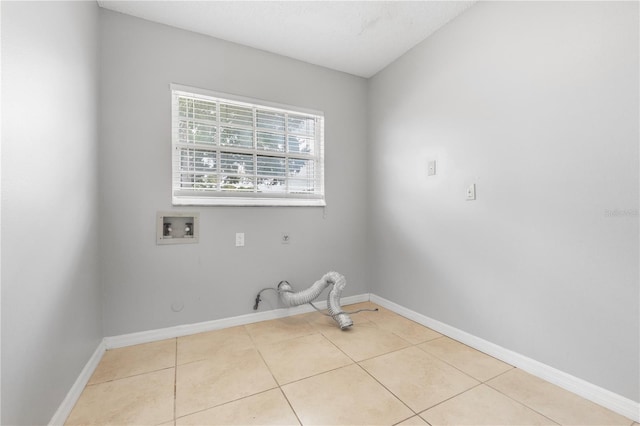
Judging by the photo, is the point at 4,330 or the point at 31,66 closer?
the point at 4,330

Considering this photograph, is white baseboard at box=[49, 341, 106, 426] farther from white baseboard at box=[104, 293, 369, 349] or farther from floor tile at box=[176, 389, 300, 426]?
floor tile at box=[176, 389, 300, 426]

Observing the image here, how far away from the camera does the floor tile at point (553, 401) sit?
52.5 inches

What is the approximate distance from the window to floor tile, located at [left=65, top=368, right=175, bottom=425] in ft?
4.19

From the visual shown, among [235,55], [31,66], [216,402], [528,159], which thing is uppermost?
[235,55]

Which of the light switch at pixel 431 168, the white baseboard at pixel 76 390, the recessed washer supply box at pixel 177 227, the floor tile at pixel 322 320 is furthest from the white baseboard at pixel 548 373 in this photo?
the white baseboard at pixel 76 390

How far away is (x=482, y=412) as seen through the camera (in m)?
1.38

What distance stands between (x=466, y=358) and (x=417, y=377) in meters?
0.48

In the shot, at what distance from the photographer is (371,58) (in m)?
2.76

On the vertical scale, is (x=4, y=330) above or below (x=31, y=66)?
below

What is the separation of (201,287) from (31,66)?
175 cm

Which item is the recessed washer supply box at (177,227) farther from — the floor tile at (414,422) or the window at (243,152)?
the floor tile at (414,422)

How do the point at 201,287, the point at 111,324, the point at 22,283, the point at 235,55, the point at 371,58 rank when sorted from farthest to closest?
the point at 371,58
the point at 235,55
the point at 201,287
the point at 111,324
the point at 22,283

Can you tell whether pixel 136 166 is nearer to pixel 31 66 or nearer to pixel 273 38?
pixel 31 66

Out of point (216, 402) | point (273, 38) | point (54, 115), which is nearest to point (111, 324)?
point (216, 402)
